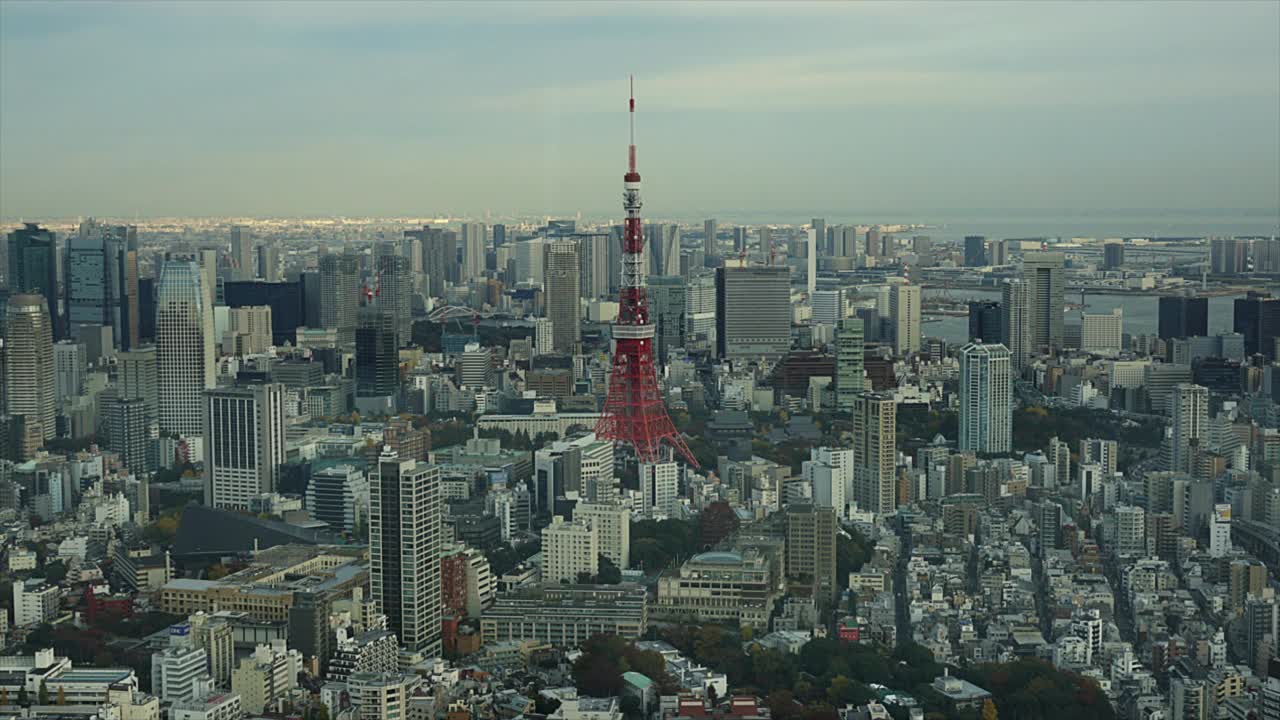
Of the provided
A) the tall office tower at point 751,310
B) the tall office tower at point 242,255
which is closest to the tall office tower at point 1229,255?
the tall office tower at point 751,310

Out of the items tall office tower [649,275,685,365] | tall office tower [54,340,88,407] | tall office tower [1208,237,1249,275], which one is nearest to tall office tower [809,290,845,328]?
tall office tower [649,275,685,365]

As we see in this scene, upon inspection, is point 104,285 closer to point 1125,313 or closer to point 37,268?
point 37,268

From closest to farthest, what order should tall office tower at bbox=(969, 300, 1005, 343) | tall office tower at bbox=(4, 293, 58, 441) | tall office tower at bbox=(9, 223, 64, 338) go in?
tall office tower at bbox=(4, 293, 58, 441), tall office tower at bbox=(9, 223, 64, 338), tall office tower at bbox=(969, 300, 1005, 343)

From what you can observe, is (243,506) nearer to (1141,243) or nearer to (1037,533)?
(1037,533)

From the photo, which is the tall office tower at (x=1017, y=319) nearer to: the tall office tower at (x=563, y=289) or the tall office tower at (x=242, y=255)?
the tall office tower at (x=563, y=289)

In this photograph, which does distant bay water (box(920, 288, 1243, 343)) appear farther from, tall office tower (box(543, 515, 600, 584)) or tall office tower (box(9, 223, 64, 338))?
tall office tower (box(9, 223, 64, 338))
